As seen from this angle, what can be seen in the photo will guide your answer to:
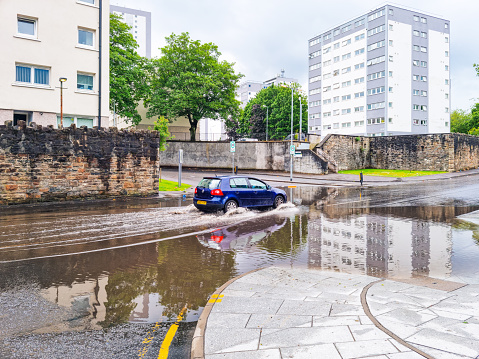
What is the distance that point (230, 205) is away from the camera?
14898 mm

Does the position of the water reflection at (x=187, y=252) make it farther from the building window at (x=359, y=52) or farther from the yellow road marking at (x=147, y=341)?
the building window at (x=359, y=52)

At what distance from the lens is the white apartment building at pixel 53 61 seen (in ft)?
75.5

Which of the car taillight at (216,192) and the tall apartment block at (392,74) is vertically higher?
the tall apartment block at (392,74)

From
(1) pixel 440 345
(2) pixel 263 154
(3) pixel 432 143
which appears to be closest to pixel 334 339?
(1) pixel 440 345

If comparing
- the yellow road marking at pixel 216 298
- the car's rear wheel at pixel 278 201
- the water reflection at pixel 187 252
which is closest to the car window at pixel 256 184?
the car's rear wheel at pixel 278 201

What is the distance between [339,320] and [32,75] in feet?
83.5

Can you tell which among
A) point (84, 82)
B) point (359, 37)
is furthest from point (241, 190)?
point (359, 37)

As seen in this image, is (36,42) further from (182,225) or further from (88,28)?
(182,225)

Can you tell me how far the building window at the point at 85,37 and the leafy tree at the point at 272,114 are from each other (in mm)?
51179

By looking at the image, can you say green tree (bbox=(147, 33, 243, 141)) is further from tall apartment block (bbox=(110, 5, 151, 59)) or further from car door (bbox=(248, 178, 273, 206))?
tall apartment block (bbox=(110, 5, 151, 59))

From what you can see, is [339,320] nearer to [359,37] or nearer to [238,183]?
[238,183]

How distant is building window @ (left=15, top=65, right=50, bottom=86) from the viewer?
77.0 feet

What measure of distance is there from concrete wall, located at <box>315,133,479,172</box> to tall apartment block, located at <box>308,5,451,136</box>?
2426 cm

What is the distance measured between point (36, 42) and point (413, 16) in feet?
234
